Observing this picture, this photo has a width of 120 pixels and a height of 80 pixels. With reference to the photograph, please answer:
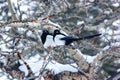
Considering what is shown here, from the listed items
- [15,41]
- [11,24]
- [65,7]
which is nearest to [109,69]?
[65,7]

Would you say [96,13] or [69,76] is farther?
[96,13]

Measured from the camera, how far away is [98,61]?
3129 mm

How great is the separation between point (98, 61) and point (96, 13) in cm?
274

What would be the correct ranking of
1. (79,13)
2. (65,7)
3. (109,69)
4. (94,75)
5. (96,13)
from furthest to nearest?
(96,13), (79,13), (109,69), (65,7), (94,75)

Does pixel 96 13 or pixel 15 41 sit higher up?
pixel 15 41

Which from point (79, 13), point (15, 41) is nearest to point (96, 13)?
point (79, 13)

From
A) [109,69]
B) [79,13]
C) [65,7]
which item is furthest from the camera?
[79,13]

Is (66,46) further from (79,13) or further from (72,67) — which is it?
(79,13)

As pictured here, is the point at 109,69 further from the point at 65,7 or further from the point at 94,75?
the point at 94,75

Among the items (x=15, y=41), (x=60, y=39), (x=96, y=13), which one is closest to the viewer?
(x=60, y=39)

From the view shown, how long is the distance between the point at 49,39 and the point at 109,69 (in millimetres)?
1480

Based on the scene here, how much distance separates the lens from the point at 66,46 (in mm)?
3373

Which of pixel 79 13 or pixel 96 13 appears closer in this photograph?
pixel 79 13

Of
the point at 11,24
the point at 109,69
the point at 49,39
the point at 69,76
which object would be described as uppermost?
the point at 11,24
